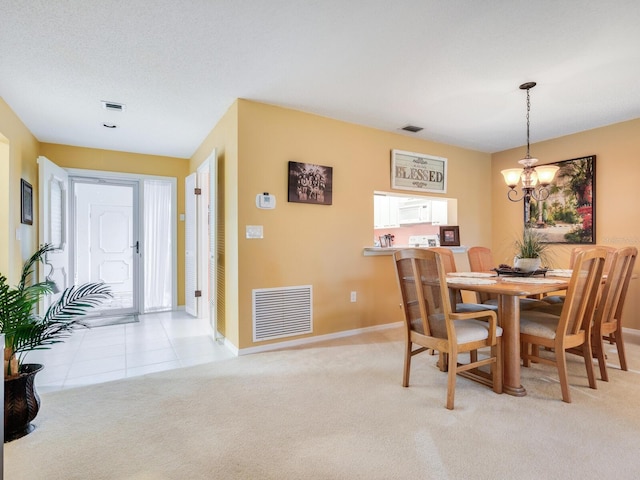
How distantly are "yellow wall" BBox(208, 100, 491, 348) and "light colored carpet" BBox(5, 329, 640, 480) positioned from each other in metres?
0.96

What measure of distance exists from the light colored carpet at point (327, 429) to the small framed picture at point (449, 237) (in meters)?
2.15

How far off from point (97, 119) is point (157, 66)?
1.57 metres

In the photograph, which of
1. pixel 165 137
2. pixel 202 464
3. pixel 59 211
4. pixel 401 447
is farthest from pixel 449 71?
pixel 59 211

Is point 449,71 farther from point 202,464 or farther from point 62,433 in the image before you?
point 62,433

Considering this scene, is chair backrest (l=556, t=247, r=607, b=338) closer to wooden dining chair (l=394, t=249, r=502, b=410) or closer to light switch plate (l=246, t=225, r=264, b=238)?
wooden dining chair (l=394, t=249, r=502, b=410)

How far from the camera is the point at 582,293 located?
2266mm

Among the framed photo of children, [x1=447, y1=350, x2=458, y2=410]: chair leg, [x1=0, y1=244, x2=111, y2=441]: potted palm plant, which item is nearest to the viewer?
[x1=0, y1=244, x2=111, y2=441]: potted palm plant

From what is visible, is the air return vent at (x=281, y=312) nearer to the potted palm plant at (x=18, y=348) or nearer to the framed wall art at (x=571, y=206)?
the potted palm plant at (x=18, y=348)

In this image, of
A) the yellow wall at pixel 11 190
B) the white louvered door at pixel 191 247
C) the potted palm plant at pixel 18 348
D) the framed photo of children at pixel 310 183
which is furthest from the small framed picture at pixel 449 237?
the yellow wall at pixel 11 190

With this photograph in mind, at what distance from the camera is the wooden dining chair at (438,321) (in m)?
2.14

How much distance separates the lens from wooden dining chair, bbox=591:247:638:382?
8.16 ft

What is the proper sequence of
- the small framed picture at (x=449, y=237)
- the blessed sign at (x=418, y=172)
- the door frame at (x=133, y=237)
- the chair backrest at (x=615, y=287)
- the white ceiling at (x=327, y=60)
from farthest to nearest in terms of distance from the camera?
the door frame at (x=133, y=237) → the small framed picture at (x=449, y=237) → the blessed sign at (x=418, y=172) → the chair backrest at (x=615, y=287) → the white ceiling at (x=327, y=60)

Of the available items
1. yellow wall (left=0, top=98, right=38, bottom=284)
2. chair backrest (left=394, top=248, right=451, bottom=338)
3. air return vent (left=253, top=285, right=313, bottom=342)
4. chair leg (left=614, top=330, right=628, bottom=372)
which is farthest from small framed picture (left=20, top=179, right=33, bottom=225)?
chair leg (left=614, top=330, right=628, bottom=372)

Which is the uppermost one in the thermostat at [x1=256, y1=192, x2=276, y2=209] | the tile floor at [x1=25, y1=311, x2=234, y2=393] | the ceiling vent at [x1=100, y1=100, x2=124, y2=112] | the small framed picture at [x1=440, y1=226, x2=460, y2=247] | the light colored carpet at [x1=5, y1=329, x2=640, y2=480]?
the ceiling vent at [x1=100, y1=100, x2=124, y2=112]
